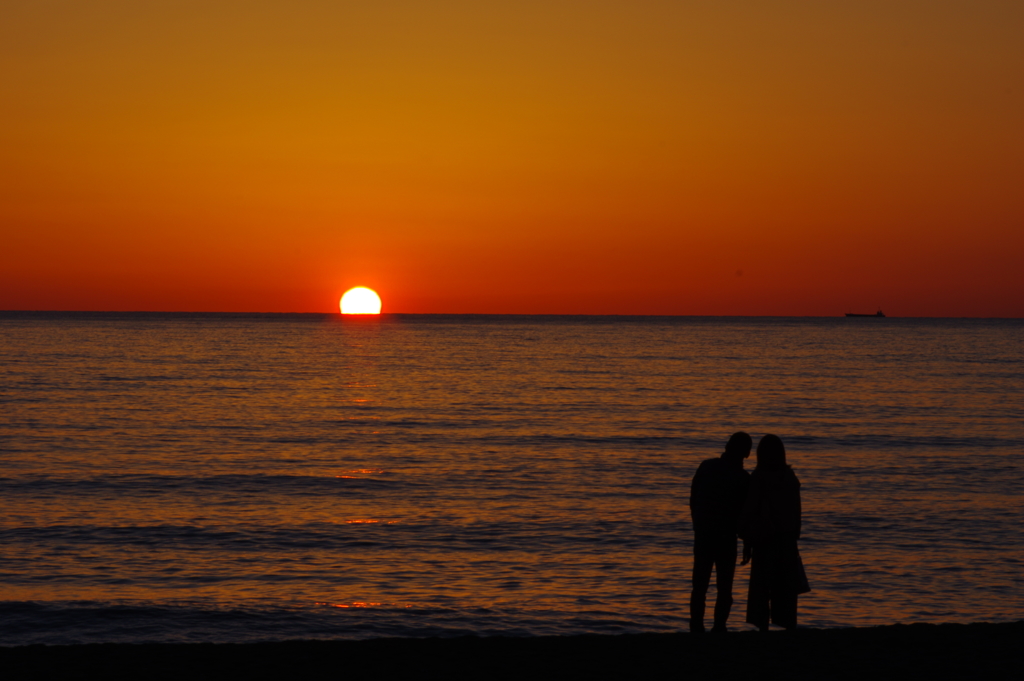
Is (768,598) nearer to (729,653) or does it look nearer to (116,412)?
(729,653)

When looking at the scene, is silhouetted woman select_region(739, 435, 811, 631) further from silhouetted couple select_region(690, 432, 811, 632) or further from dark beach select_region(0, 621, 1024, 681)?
dark beach select_region(0, 621, 1024, 681)

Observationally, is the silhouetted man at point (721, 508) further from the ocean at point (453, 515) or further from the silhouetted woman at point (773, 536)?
the ocean at point (453, 515)

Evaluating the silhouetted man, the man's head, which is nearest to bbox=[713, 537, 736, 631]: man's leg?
the silhouetted man

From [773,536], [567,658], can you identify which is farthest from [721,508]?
[567,658]

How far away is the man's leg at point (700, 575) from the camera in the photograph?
928 cm

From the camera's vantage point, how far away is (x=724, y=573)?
30.7 feet

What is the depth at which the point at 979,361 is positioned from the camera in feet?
265

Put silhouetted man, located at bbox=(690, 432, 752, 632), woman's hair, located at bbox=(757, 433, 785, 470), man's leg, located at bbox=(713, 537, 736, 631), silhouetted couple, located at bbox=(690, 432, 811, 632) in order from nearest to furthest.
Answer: woman's hair, located at bbox=(757, 433, 785, 470) → silhouetted couple, located at bbox=(690, 432, 811, 632) → silhouetted man, located at bbox=(690, 432, 752, 632) → man's leg, located at bbox=(713, 537, 736, 631)

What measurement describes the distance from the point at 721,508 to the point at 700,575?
2.63 ft

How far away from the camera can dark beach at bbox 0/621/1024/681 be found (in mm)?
7344

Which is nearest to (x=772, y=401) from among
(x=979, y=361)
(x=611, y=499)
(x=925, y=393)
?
(x=925, y=393)

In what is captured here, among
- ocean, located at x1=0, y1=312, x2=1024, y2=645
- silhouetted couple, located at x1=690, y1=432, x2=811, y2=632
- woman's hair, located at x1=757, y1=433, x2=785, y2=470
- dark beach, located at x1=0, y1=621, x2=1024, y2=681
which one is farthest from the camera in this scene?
ocean, located at x1=0, y1=312, x2=1024, y2=645

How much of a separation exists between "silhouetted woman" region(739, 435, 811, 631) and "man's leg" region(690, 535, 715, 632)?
0.36m

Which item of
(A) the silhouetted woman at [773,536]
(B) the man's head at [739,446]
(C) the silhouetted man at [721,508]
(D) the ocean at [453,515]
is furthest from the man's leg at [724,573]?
(D) the ocean at [453,515]
